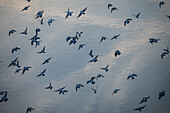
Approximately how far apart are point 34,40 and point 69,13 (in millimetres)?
5339

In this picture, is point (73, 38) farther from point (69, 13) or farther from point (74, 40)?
point (69, 13)

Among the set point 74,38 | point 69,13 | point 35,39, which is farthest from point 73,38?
point 35,39

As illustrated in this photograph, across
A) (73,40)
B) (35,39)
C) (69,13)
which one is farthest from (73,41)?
(35,39)

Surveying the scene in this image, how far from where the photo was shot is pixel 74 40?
71.1 feet

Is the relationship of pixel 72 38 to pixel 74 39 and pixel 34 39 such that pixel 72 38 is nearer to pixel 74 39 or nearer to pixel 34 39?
pixel 74 39

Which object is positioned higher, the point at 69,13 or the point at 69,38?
the point at 69,13

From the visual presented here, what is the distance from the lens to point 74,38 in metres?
22.0

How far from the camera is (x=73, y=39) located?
2184 cm

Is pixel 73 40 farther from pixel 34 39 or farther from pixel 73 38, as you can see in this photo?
pixel 34 39

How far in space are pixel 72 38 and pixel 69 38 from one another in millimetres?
383

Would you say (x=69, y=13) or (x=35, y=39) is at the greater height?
(x=69, y=13)

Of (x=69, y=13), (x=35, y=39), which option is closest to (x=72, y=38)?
(x=69, y=13)

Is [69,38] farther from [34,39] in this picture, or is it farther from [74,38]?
[34,39]

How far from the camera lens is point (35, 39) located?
21.7 meters
